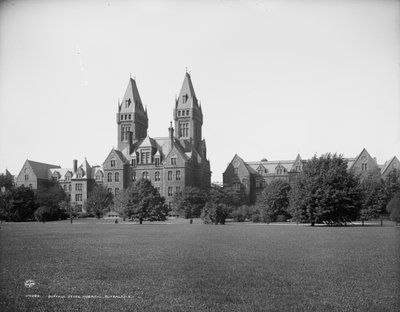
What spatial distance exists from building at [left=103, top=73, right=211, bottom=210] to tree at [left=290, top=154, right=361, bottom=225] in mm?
36643

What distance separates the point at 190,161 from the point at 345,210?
41967mm

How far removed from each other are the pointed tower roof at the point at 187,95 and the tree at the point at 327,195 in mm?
48839

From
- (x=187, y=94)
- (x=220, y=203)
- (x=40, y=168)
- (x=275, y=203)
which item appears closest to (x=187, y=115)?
(x=187, y=94)

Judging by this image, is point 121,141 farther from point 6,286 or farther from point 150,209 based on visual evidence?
point 6,286

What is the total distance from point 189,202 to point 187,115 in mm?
25528

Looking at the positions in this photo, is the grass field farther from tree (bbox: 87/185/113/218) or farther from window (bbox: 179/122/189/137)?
window (bbox: 179/122/189/137)

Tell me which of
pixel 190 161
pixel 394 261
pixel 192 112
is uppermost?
pixel 192 112

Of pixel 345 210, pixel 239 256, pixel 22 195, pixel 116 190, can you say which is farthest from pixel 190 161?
pixel 239 256

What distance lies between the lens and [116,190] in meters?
83.2

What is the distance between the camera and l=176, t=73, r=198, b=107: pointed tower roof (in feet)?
295

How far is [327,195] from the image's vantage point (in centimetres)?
4266

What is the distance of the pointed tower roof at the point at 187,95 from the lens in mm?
89925

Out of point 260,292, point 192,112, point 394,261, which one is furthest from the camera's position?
point 192,112

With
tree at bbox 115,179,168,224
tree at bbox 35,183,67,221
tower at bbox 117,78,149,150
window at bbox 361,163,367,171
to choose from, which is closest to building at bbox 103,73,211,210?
tower at bbox 117,78,149,150
